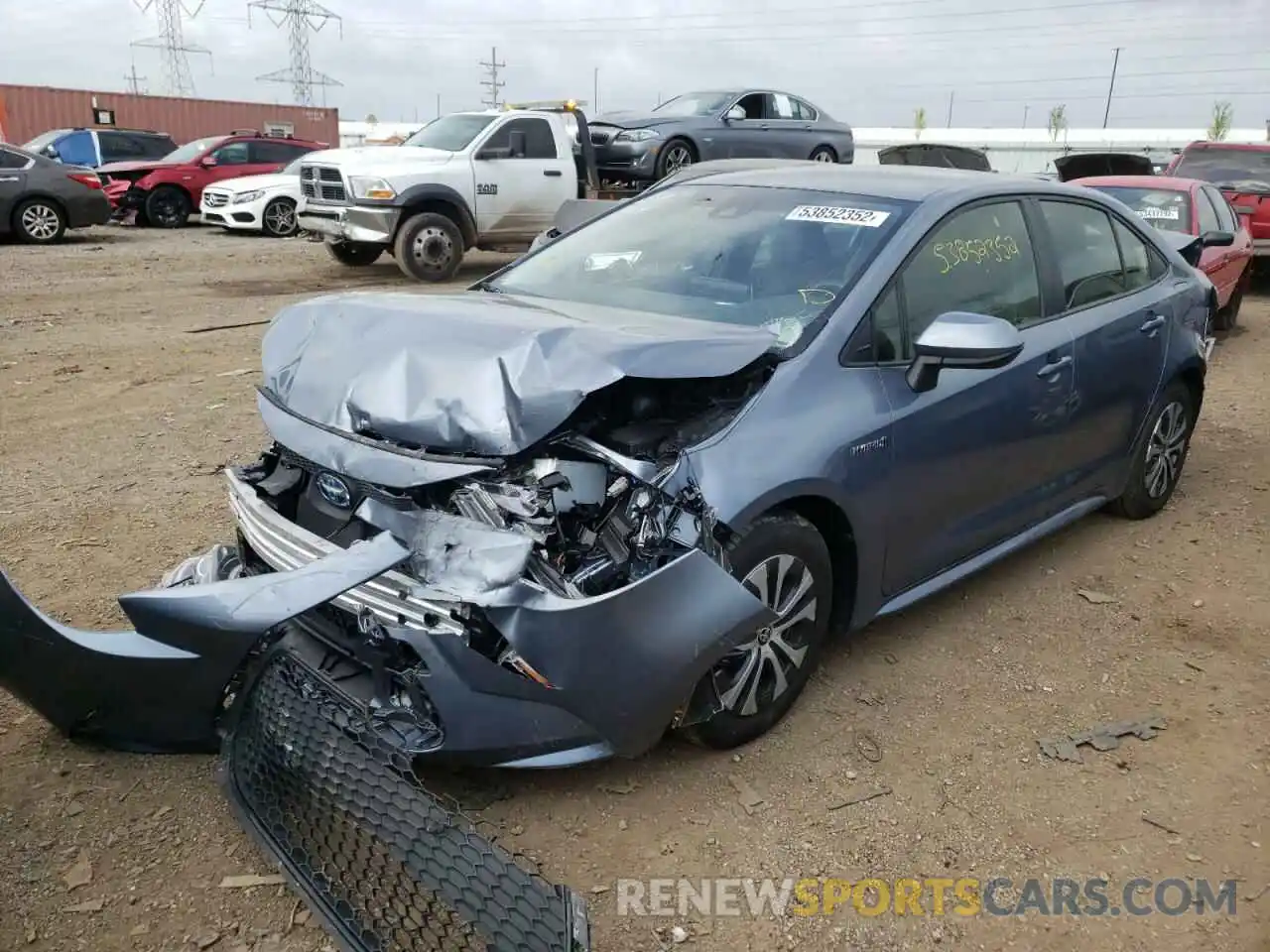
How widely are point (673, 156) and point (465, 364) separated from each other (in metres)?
11.4

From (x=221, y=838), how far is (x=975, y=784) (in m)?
2.15

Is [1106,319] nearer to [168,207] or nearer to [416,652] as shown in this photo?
[416,652]

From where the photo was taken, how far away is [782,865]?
2648 millimetres

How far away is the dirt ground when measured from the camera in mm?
2473

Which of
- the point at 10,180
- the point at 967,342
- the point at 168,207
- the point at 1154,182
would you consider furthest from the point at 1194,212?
the point at 168,207

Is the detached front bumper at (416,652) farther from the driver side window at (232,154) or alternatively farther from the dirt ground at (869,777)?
the driver side window at (232,154)

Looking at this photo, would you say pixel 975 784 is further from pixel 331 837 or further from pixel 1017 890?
pixel 331 837

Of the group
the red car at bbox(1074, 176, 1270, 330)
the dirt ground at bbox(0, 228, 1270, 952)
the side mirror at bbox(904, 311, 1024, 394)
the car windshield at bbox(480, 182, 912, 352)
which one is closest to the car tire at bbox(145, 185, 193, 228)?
the dirt ground at bbox(0, 228, 1270, 952)

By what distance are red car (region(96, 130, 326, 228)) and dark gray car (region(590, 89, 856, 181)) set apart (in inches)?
303

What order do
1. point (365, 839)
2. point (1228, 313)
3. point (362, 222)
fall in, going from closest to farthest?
1. point (365, 839)
2. point (1228, 313)
3. point (362, 222)

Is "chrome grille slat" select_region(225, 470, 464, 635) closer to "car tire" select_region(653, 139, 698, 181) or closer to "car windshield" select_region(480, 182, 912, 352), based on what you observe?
"car windshield" select_region(480, 182, 912, 352)

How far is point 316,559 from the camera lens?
264 cm

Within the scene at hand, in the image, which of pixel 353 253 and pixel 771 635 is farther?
pixel 353 253

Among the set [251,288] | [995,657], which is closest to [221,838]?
[995,657]
